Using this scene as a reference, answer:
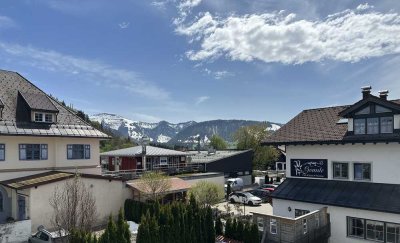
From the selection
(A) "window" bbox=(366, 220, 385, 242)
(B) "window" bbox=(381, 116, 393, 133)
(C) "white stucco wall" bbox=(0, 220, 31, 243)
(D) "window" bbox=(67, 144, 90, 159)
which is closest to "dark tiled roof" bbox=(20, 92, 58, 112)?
(D) "window" bbox=(67, 144, 90, 159)

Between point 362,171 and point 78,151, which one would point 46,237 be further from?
point 362,171

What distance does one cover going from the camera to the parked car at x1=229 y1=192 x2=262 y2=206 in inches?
1457

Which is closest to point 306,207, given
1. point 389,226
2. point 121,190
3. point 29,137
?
point 389,226

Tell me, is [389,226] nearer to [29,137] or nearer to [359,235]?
[359,235]

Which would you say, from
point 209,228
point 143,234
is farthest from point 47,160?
point 209,228

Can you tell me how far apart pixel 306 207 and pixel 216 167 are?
2720 centimetres

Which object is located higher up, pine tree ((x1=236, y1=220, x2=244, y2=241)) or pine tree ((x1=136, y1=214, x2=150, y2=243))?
pine tree ((x1=136, y1=214, x2=150, y2=243))

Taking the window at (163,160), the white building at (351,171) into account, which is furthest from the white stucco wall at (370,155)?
the window at (163,160)

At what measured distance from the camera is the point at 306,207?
21.8 metres

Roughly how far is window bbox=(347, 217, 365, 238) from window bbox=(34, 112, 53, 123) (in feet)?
77.4

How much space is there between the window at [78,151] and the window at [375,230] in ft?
74.0

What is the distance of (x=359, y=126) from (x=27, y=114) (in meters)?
24.5

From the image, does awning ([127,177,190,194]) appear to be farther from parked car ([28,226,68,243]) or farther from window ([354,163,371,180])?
window ([354,163,371,180])

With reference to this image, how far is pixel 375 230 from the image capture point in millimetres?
18875
